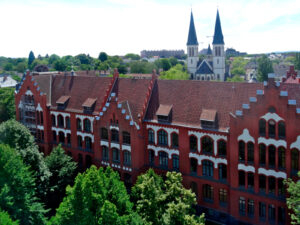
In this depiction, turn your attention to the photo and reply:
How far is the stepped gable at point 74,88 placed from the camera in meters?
57.0

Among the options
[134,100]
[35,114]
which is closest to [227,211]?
[134,100]

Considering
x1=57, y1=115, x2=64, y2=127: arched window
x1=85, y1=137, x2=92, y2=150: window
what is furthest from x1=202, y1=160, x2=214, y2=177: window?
x1=57, y1=115, x2=64, y2=127: arched window

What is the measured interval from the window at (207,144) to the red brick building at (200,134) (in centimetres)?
14

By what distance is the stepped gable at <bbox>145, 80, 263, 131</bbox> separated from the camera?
1641 inches

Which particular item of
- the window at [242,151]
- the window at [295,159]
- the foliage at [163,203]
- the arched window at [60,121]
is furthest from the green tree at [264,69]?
the foliage at [163,203]

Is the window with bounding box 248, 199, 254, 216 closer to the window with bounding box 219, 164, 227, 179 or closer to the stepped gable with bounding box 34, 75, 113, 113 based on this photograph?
the window with bounding box 219, 164, 227, 179

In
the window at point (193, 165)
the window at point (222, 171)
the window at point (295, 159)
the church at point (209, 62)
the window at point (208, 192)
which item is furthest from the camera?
the church at point (209, 62)

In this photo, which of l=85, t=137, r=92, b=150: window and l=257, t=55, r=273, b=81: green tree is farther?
l=257, t=55, r=273, b=81: green tree

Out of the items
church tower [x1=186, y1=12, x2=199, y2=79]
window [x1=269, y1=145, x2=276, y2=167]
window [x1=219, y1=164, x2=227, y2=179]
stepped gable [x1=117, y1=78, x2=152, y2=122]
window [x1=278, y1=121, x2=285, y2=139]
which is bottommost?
window [x1=219, y1=164, x2=227, y2=179]

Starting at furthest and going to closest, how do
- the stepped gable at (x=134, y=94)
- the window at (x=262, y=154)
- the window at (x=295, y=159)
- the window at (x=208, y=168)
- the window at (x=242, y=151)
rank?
1. the stepped gable at (x=134, y=94)
2. the window at (x=208, y=168)
3. the window at (x=242, y=151)
4. the window at (x=262, y=154)
5. the window at (x=295, y=159)

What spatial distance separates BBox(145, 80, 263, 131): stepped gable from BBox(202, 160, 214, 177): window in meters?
5.39

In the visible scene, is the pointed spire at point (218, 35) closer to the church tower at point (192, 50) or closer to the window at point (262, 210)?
the church tower at point (192, 50)

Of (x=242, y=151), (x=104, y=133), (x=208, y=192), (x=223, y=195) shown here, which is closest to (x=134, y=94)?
(x=104, y=133)

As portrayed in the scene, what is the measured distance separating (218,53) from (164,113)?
94713 millimetres
